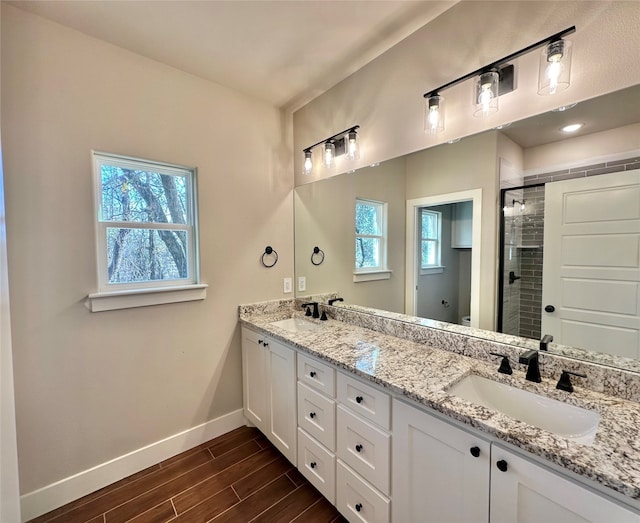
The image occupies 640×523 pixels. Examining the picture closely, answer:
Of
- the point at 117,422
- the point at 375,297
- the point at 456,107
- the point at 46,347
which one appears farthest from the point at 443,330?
the point at 46,347

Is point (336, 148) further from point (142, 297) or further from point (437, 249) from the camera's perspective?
point (142, 297)

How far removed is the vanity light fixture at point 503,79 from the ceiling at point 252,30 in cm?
45

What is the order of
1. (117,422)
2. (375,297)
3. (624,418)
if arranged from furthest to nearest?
(375,297) < (117,422) < (624,418)

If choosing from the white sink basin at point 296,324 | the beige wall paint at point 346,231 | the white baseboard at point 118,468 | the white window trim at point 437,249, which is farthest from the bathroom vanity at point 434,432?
the white baseboard at point 118,468

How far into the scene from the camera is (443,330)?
160 centimetres

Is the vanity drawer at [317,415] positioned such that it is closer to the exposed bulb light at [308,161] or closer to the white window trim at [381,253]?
the white window trim at [381,253]

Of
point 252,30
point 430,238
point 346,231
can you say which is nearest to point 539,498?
point 430,238

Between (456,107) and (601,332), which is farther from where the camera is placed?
(456,107)

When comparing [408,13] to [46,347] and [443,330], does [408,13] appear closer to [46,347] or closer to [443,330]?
[443,330]

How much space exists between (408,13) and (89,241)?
2.18m

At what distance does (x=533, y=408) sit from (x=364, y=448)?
73 cm

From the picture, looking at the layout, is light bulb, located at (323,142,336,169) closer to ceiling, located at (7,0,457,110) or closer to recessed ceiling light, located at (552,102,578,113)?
ceiling, located at (7,0,457,110)

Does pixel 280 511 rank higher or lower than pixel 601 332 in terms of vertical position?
lower

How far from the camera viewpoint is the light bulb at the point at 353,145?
6.49ft
